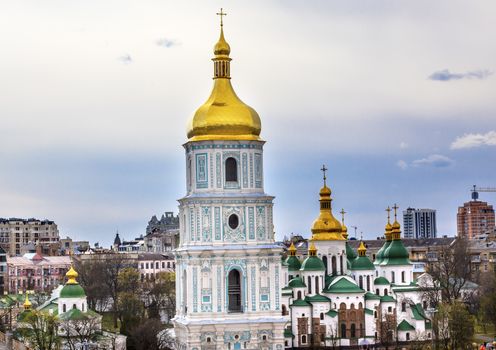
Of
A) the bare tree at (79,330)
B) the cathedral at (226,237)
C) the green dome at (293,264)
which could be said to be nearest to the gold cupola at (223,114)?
the cathedral at (226,237)

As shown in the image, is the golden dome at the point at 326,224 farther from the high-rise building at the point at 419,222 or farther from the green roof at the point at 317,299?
the high-rise building at the point at 419,222

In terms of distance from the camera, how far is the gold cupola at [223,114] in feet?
138

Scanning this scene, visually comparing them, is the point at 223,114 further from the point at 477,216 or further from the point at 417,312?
the point at 477,216

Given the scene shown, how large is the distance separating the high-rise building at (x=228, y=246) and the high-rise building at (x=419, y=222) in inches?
4738

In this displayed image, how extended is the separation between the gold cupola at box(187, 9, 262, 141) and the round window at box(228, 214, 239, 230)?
8.79 feet

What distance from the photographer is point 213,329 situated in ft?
135

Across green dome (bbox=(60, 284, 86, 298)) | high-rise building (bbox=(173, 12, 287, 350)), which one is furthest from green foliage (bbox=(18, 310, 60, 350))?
high-rise building (bbox=(173, 12, 287, 350))

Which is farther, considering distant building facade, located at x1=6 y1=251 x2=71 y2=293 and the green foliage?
distant building facade, located at x1=6 y1=251 x2=71 y2=293

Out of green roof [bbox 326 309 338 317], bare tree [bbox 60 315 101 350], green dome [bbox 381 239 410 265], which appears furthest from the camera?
green dome [bbox 381 239 410 265]

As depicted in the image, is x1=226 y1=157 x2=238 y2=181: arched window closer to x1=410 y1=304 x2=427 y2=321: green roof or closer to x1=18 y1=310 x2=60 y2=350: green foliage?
x1=18 y1=310 x2=60 y2=350: green foliage

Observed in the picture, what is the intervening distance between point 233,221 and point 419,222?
125m

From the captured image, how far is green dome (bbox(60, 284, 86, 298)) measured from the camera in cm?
5422

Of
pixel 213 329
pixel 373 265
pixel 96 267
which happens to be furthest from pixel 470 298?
pixel 213 329

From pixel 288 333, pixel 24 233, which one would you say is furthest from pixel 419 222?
pixel 288 333
